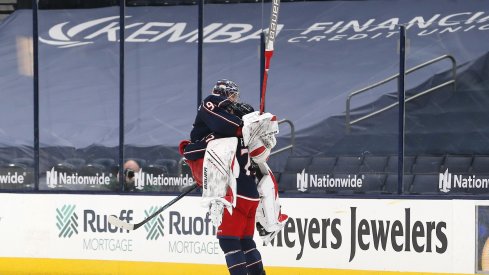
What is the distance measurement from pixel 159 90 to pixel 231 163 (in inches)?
104

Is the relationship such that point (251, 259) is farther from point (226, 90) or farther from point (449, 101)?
point (449, 101)

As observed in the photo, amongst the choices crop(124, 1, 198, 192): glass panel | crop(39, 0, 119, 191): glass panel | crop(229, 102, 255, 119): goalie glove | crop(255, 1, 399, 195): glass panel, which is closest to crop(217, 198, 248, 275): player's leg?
crop(229, 102, 255, 119): goalie glove

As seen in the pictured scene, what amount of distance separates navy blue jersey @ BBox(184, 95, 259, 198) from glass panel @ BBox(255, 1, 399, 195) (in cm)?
173

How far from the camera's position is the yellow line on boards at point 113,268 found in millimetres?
10297

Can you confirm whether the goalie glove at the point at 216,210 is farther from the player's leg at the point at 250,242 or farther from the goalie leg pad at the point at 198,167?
the goalie leg pad at the point at 198,167

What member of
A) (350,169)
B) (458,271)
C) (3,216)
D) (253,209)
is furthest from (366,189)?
(3,216)

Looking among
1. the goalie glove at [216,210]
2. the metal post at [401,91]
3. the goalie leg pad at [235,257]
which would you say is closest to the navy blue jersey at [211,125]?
the goalie glove at [216,210]

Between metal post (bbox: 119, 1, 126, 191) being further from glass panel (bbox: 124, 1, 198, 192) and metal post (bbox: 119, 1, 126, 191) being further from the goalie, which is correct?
the goalie

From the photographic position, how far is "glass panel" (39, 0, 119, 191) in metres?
11.2

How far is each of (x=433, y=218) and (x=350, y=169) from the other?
2.82 feet

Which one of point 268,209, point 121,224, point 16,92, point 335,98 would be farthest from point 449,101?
point 16,92

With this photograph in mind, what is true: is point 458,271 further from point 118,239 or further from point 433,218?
Result: point 118,239

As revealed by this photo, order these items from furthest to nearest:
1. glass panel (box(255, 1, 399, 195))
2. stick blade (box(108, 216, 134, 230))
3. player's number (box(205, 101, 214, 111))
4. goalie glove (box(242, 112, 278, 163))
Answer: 1. glass panel (box(255, 1, 399, 195))
2. stick blade (box(108, 216, 134, 230))
3. player's number (box(205, 101, 214, 111))
4. goalie glove (box(242, 112, 278, 163))

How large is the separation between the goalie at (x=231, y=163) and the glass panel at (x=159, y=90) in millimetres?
2122
